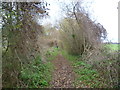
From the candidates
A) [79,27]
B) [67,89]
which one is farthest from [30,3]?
[79,27]

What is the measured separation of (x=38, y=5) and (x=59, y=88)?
11.0 ft

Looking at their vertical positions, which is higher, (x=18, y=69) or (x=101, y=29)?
(x=101, y=29)

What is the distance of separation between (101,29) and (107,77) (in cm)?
580

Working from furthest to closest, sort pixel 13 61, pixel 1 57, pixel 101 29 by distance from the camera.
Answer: pixel 101 29 < pixel 13 61 < pixel 1 57

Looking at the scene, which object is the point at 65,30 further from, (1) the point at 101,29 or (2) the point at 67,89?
(2) the point at 67,89

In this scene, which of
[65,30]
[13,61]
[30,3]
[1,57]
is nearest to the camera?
[1,57]

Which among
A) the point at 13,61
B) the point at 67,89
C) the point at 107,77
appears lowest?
the point at 67,89

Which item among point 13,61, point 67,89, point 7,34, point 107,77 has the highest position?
point 7,34

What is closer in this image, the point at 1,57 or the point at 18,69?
the point at 1,57

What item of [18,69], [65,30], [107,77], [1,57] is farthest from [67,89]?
[65,30]

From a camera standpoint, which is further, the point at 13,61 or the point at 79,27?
the point at 79,27

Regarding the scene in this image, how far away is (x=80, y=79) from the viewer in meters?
5.17

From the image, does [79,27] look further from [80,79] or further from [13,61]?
[13,61]

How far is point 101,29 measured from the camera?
30.9 feet
